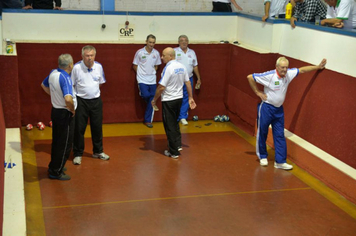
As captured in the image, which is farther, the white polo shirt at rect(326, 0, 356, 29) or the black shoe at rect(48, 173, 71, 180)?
the white polo shirt at rect(326, 0, 356, 29)

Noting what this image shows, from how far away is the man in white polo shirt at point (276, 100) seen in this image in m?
7.36

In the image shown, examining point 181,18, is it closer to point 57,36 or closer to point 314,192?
point 57,36

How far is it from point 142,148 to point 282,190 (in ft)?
8.68

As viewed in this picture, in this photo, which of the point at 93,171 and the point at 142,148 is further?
the point at 142,148

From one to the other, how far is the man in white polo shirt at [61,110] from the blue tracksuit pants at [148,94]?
2.91 m

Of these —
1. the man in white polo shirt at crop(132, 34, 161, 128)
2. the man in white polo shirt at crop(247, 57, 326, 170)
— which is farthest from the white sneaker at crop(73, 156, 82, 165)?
the man in white polo shirt at crop(247, 57, 326, 170)

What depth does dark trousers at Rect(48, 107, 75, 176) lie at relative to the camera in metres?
6.70

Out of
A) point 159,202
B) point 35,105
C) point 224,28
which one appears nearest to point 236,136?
point 224,28

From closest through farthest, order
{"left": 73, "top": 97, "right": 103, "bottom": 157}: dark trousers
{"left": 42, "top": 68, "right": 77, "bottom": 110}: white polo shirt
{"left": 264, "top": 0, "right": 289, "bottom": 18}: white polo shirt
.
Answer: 1. {"left": 42, "top": 68, "right": 77, "bottom": 110}: white polo shirt
2. {"left": 73, "top": 97, "right": 103, "bottom": 157}: dark trousers
3. {"left": 264, "top": 0, "right": 289, "bottom": 18}: white polo shirt

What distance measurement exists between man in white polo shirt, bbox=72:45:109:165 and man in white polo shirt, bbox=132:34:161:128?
80.5 inches

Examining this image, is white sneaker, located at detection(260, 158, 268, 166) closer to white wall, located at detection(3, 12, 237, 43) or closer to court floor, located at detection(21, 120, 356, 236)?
court floor, located at detection(21, 120, 356, 236)

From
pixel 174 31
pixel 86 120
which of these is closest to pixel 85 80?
pixel 86 120

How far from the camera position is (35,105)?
9.41m

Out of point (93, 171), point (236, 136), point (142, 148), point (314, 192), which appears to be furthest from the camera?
point (236, 136)
